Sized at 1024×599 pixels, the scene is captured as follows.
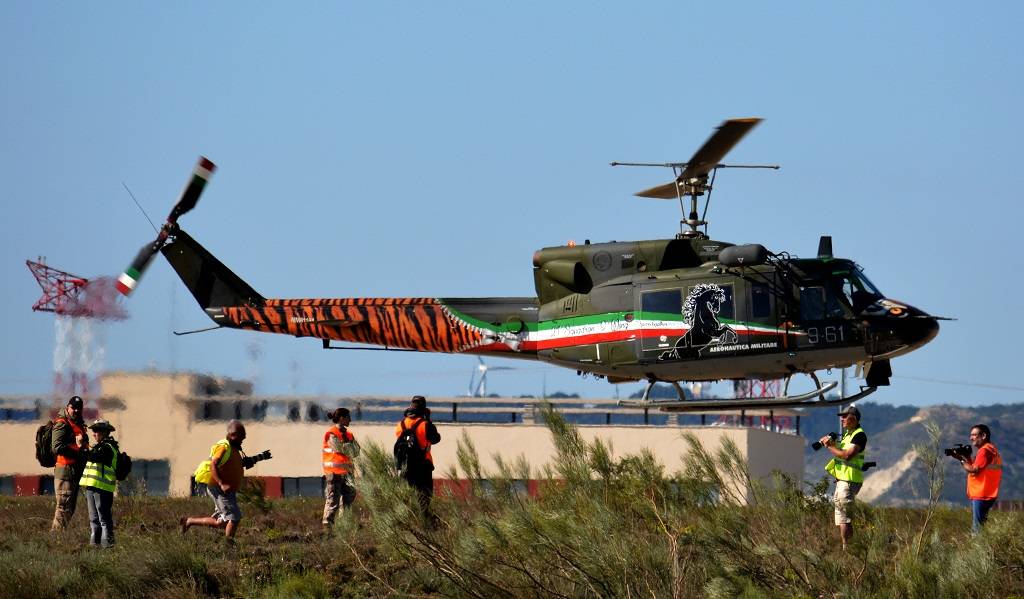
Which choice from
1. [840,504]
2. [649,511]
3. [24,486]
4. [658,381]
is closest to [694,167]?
[658,381]

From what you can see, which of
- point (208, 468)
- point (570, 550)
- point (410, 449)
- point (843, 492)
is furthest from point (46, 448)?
point (843, 492)

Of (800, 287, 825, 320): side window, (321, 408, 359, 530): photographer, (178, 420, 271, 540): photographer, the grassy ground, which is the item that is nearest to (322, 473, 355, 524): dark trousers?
(321, 408, 359, 530): photographer

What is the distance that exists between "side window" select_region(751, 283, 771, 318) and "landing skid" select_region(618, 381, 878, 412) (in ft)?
4.48

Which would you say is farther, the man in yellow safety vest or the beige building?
the beige building

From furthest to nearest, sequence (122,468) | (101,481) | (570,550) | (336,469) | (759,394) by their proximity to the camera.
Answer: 1. (759,394)
2. (336,469)
3. (122,468)
4. (101,481)
5. (570,550)

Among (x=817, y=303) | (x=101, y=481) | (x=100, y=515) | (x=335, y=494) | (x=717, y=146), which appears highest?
(x=717, y=146)

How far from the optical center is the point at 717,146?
2191 centimetres

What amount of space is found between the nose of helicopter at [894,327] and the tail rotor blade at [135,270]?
44.6 feet

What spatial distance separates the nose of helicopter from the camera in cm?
2119

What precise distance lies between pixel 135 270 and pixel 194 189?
1.94m

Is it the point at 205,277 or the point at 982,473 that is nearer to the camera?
the point at 982,473

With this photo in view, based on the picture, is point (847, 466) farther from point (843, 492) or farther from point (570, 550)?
point (570, 550)

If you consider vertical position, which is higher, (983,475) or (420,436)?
(420,436)

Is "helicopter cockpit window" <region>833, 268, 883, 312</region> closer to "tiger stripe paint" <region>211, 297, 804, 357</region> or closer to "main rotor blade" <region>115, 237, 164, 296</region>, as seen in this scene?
"tiger stripe paint" <region>211, 297, 804, 357</region>
